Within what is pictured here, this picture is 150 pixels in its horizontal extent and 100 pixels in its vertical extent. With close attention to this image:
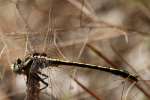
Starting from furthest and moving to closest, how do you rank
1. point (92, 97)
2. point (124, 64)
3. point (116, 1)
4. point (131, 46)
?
point (116, 1)
point (131, 46)
point (124, 64)
point (92, 97)

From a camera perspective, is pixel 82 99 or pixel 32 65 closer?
pixel 32 65

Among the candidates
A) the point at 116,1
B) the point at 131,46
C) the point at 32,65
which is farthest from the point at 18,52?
the point at 116,1

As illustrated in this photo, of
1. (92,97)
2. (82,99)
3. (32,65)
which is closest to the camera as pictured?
(32,65)

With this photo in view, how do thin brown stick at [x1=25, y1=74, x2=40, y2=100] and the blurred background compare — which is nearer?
thin brown stick at [x1=25, y1=74, x2=40, y2=100]

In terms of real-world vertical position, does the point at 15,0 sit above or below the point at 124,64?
above

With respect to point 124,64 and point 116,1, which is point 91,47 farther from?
point 116,1

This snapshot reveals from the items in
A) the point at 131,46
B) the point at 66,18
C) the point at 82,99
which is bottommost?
the point at 82,99

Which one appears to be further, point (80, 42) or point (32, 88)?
point (80, 42)

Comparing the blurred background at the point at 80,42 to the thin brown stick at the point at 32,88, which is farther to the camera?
the blurred background at the point at 80,42
